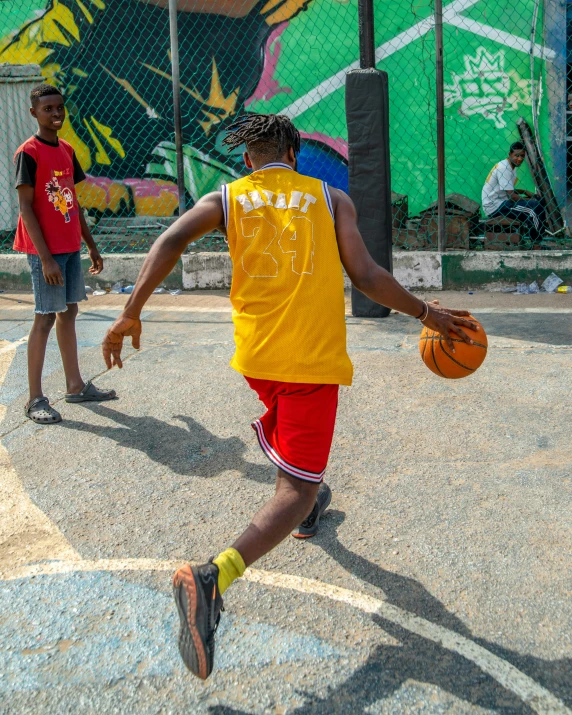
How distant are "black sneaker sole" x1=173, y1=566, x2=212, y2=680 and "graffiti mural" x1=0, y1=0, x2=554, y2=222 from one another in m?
9.41

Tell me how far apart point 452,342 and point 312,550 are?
1.04 m

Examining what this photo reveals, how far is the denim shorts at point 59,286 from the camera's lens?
492cm

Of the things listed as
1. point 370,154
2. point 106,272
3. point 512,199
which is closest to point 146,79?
point 106,272

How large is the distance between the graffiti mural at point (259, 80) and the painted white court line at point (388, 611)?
8.84 meters

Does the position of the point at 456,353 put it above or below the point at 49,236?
below

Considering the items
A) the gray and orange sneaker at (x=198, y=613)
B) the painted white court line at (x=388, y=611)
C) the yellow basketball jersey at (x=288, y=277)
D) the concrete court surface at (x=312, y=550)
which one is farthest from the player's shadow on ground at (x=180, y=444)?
the gray and orange sneaker at (x=198, y=613)

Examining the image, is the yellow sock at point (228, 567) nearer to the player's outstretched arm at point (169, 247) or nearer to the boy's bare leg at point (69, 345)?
the player's outstretched arm at point (169, 247)

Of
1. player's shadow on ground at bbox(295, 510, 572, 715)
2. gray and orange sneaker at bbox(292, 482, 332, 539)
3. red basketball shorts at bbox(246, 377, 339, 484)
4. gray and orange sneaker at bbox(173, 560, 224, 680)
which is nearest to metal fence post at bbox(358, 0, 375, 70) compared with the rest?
gray and orange sneaker at bbox(292, 482, 332, 539)

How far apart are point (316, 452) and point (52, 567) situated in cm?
126

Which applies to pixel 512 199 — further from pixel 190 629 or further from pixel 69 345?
pixel 190 629

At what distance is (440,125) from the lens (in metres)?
8.06

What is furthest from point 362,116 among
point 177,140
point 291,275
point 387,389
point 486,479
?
point 291,275

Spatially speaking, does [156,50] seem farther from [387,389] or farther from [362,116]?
[387,389]

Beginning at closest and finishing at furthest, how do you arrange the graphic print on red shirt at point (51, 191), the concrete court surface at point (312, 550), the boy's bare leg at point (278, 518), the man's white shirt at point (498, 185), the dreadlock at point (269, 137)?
the concrete court surface at point (312, 550)
the boy's bare leg at point (278, 518)
the dreadlock at point (269, 137)
the graphic print on red shirt at point (51, 191)
the man's white shirt at point (498, 185)
